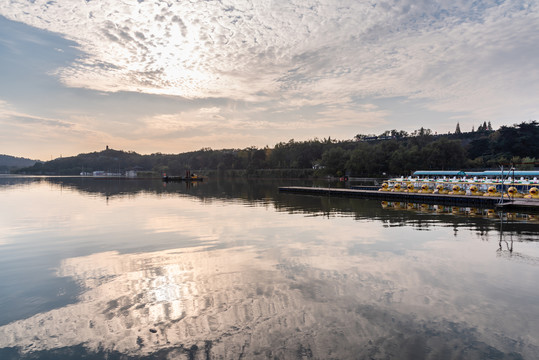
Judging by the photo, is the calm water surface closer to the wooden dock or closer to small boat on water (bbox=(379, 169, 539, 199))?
the wooden dock

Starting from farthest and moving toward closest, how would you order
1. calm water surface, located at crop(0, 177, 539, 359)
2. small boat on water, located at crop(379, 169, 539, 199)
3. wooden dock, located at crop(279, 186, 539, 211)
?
small boat on water, located at crop(379, 169, 539, 199)
wooden dock, located at crop(279, 186, 539, 211)
calm water surface, located at crop(0, 177, 539, 359)

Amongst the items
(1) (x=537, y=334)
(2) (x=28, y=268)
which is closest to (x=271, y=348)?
(1) (x=537, y=334)

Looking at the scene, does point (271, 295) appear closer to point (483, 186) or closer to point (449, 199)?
point (449, 199)

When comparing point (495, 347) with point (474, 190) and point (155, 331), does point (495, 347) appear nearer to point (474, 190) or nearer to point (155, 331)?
point (155, 331)

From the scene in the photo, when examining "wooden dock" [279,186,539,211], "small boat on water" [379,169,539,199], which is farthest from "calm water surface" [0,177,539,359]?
"small boat on water" [379,169,539,199]

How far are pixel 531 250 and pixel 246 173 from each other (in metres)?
178

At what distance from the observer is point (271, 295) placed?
10844 mm

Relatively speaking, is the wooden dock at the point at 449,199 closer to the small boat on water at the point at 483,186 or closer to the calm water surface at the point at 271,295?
the small boat on water at the point at 483,186

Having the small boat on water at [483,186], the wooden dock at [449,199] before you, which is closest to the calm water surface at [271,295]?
the wooden dock at [449,199]

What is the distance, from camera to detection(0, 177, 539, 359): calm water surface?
785cm

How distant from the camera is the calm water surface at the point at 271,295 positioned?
25.7ft

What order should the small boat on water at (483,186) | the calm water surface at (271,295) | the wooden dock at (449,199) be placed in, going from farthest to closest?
the small boat on water at (483,186)
the wooden dock at (449,199)
the calm water surface at (271,295)

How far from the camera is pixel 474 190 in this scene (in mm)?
42344

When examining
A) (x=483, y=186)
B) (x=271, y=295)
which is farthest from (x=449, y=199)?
(x=271, y=295)
